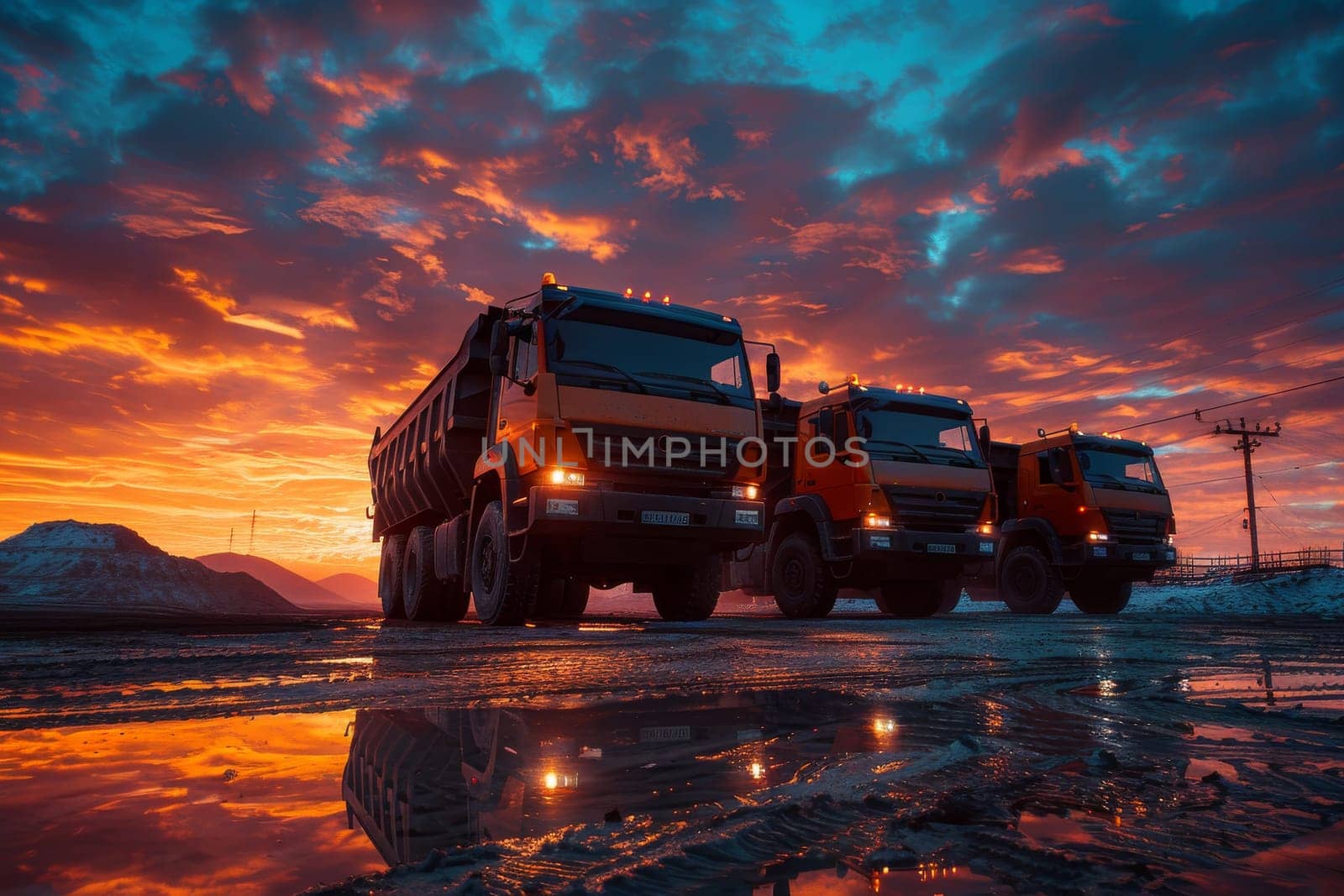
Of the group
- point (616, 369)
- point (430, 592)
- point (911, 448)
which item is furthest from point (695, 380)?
point (430, 592)

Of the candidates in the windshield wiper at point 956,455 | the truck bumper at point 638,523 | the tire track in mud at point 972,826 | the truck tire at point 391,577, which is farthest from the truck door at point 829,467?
the tire track in mud at point 972,826

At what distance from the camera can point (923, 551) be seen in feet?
37.0

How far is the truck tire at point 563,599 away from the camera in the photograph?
13102mm

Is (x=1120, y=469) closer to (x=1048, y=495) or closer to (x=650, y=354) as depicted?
(x=1048, y=495)

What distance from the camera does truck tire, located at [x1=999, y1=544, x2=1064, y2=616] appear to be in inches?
548

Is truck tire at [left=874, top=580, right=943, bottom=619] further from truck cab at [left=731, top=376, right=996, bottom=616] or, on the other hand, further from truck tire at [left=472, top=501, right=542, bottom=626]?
truck tire at [left=472, top=501, right=542, bottom=626]

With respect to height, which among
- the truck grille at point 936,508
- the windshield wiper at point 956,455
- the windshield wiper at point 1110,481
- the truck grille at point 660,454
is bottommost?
the truck grille at point 936,508

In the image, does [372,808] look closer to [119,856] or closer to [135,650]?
[119,856]

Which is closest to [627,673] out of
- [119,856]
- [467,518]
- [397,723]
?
[397,723]

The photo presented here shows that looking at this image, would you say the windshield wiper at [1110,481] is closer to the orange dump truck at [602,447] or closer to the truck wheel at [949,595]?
the truck wheel at [949,595]

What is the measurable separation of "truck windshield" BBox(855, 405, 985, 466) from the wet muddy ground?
7.73 metres

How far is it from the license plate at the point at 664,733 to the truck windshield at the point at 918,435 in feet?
30.8

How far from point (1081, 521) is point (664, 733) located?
526 inches

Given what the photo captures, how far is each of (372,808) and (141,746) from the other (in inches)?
39.1
